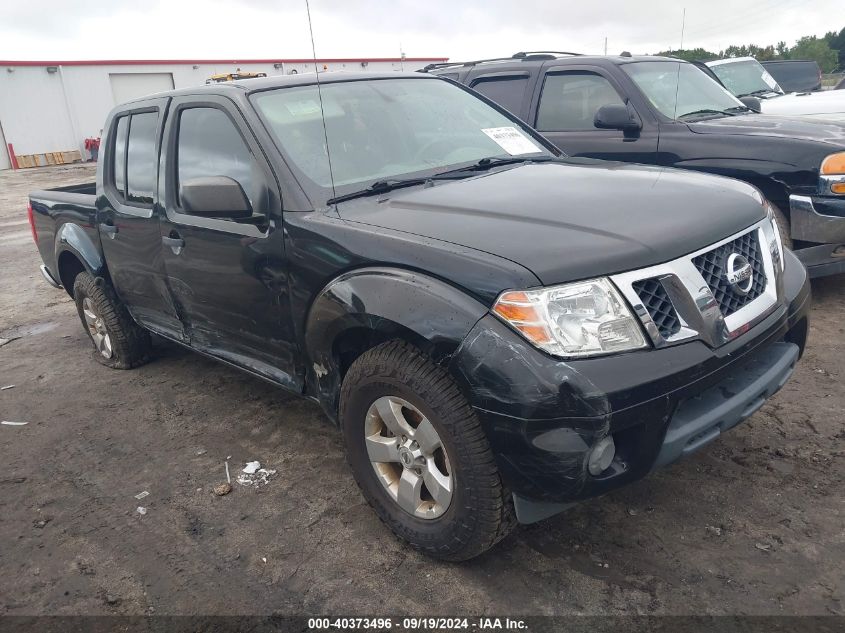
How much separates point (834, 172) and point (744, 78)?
527 cm

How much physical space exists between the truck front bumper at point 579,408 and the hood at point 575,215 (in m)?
A: 0.29

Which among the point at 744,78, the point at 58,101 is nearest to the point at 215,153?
the point at 744,78

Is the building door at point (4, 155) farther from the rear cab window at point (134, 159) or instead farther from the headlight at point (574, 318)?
the headlight at point (574, 318)

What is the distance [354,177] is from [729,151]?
325cm

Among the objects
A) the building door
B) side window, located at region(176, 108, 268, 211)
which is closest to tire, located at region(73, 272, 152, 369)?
side window, located at region(176, 108, 268, 211)

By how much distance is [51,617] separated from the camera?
2541mm

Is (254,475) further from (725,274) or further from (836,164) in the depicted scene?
(836,164)

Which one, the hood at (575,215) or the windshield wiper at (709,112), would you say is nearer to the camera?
the hood at (575,215)

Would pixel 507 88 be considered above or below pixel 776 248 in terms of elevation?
above

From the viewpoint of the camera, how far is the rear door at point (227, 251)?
3.02m

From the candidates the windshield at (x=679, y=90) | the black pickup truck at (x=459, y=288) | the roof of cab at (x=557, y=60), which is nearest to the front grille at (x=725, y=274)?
the black pickup truck at (x=459, y=288)

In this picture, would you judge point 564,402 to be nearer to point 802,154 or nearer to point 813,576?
point 813,576

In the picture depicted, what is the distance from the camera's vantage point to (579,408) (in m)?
2.06

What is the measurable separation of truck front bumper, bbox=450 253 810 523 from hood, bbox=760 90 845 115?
6.22 m
